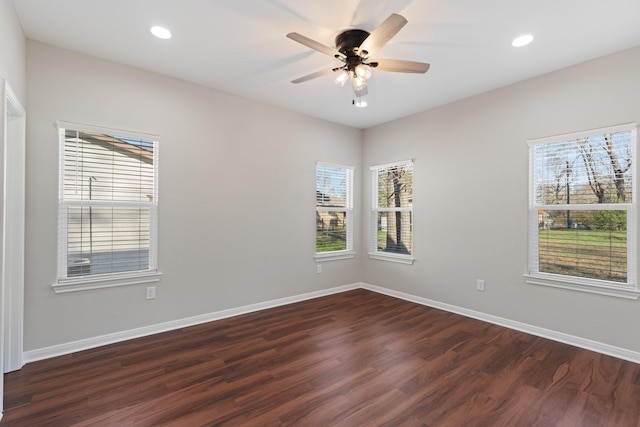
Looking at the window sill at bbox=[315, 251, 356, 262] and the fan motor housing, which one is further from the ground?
the fan motor housing

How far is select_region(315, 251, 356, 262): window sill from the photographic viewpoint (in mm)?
4746

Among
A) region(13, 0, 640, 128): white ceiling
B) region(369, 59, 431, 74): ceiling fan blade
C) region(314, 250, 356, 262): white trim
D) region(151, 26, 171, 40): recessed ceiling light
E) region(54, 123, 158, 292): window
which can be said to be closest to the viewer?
region(13, 0, 640, 128): white ceiling

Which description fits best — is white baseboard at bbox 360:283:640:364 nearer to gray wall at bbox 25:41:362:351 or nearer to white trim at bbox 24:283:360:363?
gray wall at bbox 25:41:362:351

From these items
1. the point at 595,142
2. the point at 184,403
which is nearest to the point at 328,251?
the point at 184,403

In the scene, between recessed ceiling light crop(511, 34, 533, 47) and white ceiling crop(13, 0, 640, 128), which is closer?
white ceiling crop(13, 0, 640, 128)

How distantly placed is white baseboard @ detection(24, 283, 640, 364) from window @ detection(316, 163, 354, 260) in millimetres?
766

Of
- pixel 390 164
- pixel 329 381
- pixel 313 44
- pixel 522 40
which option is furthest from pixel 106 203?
pixel 522 40

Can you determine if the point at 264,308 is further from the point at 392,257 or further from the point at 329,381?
the point at 392,257

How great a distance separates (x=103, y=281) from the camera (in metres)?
3.01

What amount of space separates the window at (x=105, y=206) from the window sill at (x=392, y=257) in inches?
127

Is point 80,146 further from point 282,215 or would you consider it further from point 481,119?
point 481,119

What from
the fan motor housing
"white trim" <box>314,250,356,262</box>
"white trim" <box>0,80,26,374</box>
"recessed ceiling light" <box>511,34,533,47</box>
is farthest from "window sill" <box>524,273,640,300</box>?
"white trim" <box>0,80,26,374</box>

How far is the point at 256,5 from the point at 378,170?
3338mm

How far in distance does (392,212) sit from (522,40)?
9.13 feet
